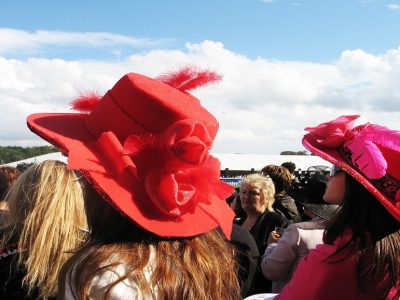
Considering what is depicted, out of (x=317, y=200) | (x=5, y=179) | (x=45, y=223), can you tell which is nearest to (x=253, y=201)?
(x=317, y=200)

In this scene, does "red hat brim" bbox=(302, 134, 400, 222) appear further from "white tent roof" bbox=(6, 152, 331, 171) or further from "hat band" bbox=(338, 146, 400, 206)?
"white tent roof" bbox=(6, 152, 331, 171)

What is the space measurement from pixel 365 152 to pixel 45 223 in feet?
4.32

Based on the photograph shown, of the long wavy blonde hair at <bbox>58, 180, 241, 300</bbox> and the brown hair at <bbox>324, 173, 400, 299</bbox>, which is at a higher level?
the long wavy blonde hair at <bbox>58, 180, 241, 300</bbox>

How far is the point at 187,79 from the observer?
156 cm

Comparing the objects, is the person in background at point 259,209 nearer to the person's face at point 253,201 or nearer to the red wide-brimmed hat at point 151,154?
the person's face at point 253,201

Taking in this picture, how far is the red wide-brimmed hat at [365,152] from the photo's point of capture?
1622 millimetres

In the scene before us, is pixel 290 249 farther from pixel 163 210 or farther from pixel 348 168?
pixel 163 210

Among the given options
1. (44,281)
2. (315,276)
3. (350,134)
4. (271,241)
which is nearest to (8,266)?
(44,281)

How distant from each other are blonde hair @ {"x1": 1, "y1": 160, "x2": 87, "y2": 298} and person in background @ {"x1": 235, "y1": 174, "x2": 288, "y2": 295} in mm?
2076

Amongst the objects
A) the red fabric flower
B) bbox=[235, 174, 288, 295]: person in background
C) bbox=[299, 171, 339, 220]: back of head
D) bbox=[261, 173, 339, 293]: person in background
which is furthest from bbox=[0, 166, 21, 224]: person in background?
the red fabric flower

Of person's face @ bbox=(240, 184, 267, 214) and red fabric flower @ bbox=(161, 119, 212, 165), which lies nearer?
red fabric flower @ bbox=(161, 119, 212, 165)

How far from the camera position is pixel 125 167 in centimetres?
129

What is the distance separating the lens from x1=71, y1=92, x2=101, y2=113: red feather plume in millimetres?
1577

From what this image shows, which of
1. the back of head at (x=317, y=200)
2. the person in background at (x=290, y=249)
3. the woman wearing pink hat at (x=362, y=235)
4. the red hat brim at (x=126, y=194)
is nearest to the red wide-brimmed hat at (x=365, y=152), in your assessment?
the woman wearing pink hat at (x=362, y=235)
